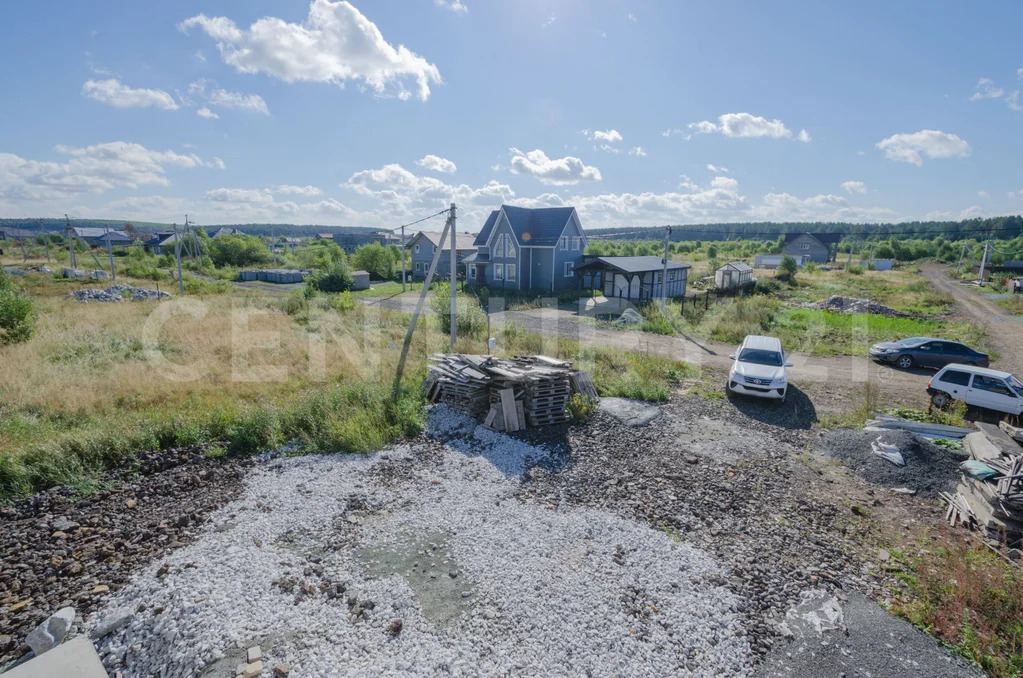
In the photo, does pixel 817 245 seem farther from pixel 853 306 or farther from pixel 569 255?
pixel 569 255

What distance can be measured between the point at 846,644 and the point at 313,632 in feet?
18.7

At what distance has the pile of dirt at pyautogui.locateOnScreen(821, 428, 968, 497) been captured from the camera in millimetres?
8133

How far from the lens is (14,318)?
1528 centimetres

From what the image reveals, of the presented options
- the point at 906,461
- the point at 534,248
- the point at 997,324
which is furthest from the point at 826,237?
the point at 906,461

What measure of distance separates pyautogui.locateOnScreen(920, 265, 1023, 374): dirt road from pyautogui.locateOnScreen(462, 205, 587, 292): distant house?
23.1 meters

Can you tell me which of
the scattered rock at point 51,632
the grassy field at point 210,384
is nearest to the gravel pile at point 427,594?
the scattered rock at point 51,632

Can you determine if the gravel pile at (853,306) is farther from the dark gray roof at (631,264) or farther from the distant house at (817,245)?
the distant house at (817,245)

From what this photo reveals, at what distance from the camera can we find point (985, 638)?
15.9ft

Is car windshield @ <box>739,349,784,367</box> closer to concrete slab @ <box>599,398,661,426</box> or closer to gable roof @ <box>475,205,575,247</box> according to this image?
concrete slab @ <box>599,398,661,426</box>

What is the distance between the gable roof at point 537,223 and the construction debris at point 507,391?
25087mm

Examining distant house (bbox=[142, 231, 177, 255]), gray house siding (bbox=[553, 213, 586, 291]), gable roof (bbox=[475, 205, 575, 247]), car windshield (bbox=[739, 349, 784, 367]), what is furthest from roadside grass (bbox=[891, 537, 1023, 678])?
distant house (bbox=[142, 231, 177, 255])

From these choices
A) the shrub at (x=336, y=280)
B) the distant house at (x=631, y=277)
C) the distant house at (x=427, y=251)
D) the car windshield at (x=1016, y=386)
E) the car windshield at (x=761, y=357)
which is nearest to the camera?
the car windshield at (x=1016, y=386)

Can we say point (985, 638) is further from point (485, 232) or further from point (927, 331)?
point (485, 232)

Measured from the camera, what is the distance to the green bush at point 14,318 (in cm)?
1500
